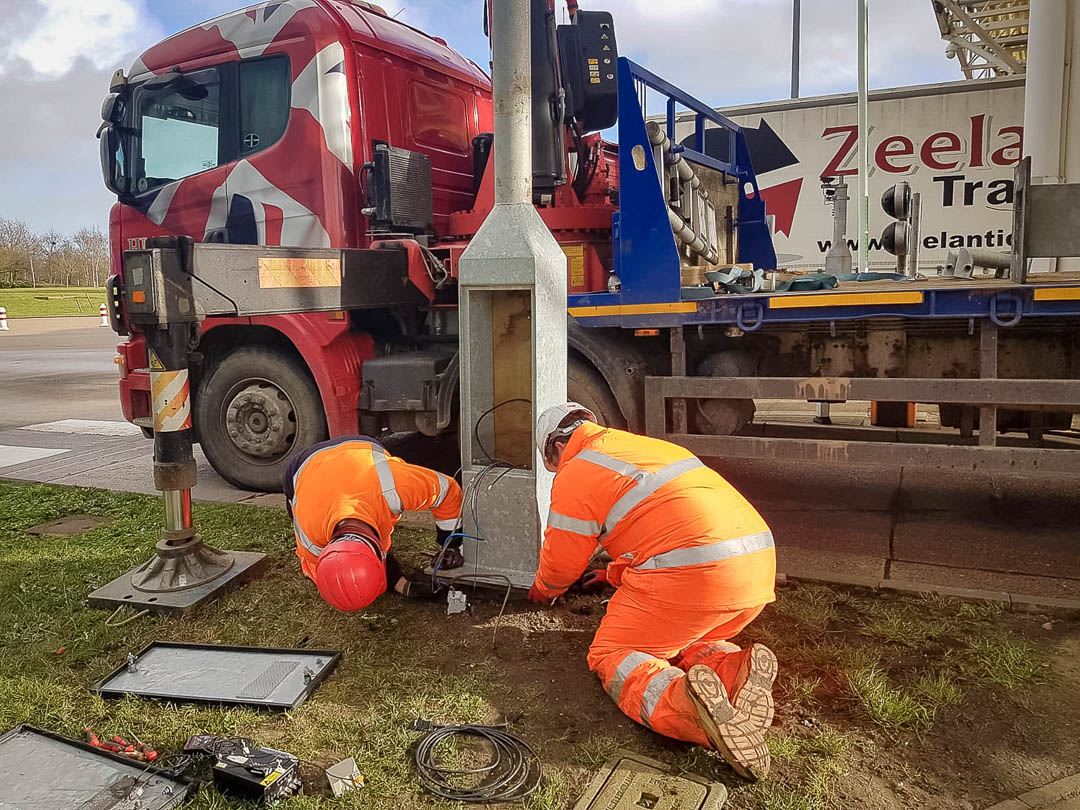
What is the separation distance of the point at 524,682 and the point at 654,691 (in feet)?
1.95

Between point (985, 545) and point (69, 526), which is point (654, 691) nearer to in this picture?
point (985, 545)

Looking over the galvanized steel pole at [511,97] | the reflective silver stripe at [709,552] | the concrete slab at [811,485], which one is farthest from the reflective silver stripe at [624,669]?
the concrete slab at [811,485]

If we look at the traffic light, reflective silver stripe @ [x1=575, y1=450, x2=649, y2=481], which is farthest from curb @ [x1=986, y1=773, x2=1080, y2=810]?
the traffic light

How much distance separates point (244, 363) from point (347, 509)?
8.62 feet

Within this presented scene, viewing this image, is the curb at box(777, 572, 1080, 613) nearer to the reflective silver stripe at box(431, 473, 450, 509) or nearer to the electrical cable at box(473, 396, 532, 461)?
the electrical cable at box(473, 396, 532, 461)

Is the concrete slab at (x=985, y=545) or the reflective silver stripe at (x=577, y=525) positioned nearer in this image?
the reflective silver stripe at (x=577, y=525)

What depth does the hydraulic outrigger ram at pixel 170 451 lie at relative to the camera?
12.4ft

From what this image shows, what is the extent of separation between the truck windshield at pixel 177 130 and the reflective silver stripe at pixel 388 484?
10.2 feet

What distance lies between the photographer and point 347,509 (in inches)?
142

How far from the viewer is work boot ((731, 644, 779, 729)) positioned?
255cm

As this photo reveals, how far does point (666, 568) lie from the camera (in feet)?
9.49

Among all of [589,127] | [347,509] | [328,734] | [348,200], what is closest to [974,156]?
[589,127]

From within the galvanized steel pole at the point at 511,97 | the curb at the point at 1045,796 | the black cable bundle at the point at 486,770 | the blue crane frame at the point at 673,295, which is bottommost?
the curb at the point at 1045,796

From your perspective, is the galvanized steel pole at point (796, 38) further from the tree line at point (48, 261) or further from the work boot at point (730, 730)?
the tree line at point (48, 261)
